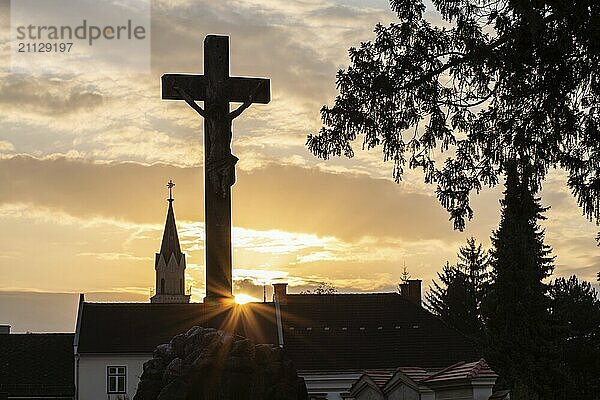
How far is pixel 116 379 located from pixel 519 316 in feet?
61.6

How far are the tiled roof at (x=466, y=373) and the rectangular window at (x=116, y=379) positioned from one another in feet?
104

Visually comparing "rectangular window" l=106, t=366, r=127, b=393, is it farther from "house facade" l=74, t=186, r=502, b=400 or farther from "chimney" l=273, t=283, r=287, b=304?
"chimney" l=273, t=283, r=287, b=304

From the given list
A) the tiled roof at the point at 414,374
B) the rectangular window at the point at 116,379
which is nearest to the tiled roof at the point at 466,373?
the tiled roof at the point at 414,374

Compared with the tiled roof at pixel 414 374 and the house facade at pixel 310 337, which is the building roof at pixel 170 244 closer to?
the house facade at pixel 310 337

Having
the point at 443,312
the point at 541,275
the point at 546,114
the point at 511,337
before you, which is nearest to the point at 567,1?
the point at 546,114

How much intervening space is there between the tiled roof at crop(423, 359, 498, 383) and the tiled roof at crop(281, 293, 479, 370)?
92.9ft

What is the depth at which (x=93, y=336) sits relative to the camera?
53.8 meters

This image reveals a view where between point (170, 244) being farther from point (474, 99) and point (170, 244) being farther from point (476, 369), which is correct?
point (474, 99)

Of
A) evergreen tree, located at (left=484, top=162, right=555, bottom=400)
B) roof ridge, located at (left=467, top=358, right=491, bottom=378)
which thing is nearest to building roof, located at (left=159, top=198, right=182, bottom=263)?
evergreen tree, located at (left=484, top=162, right=555, bottom=400)

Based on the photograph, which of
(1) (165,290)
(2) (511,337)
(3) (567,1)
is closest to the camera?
(3) (567,1)

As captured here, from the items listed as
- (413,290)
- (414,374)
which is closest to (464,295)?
(413,290)

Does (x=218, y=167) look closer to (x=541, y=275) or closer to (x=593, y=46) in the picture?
(x=593, y=46)

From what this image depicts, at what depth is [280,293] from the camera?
5522 centimetres

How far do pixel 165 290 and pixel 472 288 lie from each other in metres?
33.2
